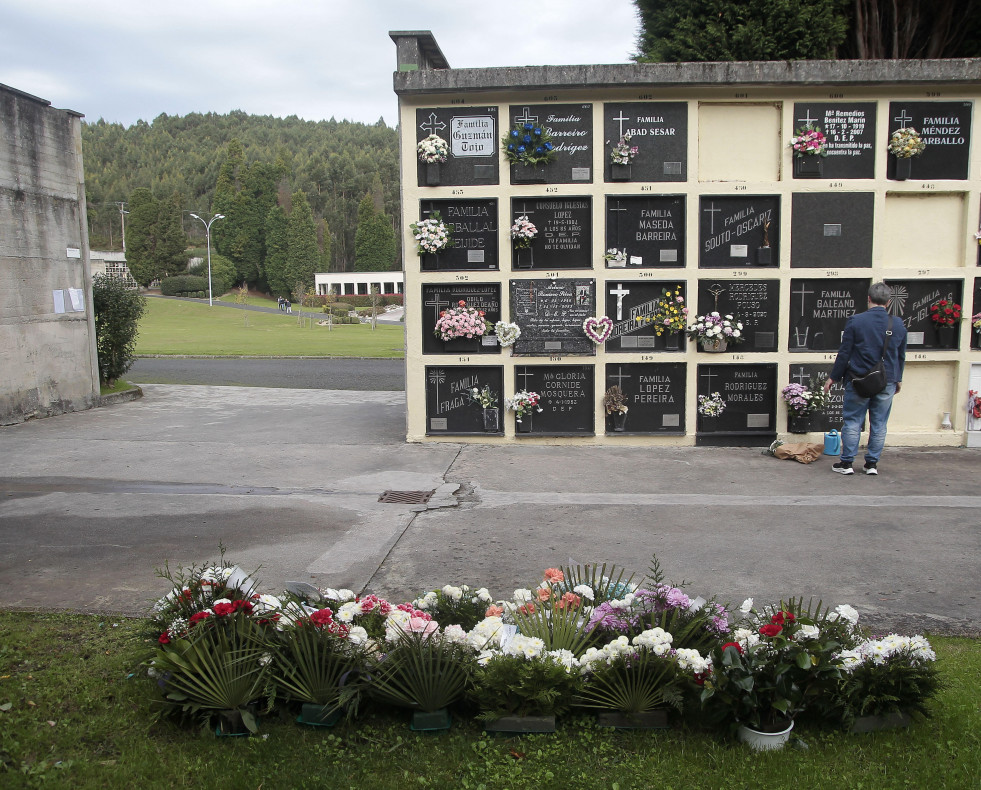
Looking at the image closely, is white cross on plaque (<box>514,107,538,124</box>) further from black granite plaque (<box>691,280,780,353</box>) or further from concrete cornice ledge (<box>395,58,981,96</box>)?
black granite plaque (<box>691,280,780,353</box>)

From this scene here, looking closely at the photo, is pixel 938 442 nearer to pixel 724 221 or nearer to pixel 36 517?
pixel 724 221

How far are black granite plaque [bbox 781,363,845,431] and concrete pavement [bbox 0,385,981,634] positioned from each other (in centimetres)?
68

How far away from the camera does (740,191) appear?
862cm

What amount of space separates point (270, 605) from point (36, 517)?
356 cm

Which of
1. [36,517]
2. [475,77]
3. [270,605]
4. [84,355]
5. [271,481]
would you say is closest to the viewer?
[270,605]

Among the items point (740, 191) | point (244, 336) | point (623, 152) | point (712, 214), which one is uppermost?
point (623, 152)

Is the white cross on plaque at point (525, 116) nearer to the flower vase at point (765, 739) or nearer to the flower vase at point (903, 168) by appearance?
the flower vase at point (903, 168)

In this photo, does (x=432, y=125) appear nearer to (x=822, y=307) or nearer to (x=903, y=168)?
(x=822, y=307)

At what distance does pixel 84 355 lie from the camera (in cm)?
1170

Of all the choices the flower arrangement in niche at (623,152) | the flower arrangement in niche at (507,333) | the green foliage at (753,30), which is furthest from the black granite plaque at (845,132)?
the green foliage at (753,30)

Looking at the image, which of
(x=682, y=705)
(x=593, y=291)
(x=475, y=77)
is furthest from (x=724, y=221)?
(x=682, y=705)

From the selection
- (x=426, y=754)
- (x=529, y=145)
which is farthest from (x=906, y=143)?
(x=426, y=754)

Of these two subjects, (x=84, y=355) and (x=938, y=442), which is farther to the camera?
(x=84, y=355)

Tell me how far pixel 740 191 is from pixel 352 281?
67.9m
